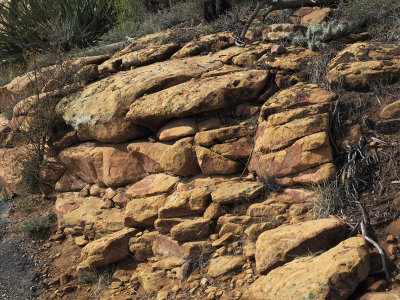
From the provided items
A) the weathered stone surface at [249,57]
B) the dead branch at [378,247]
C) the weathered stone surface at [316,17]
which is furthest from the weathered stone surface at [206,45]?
the dead branch at [378,247]

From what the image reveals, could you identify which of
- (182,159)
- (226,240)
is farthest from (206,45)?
(226,240)

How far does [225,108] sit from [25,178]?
3290mm

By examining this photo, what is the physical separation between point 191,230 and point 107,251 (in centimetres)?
101

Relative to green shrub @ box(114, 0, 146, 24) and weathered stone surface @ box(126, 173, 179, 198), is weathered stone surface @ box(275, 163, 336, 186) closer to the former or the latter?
weathered stone surface @ box(126, 173, 179, 198)

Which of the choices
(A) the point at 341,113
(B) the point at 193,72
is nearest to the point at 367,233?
(A) the point at 341,113

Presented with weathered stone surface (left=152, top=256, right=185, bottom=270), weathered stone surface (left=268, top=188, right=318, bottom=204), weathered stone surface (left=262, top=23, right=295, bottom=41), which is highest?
weathered stone surface (left=262, top=23, right=295, bottom=41)

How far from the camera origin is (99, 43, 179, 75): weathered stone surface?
6398 mm

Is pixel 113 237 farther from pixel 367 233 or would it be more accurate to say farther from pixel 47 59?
pixel 47 59

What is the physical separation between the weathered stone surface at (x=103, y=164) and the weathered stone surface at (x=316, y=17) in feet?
9.80

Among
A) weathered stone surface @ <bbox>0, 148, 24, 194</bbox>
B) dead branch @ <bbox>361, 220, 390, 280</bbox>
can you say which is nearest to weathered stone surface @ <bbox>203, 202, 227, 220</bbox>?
dead branch @ <bbox>361, 220, 390, 280</bbox>

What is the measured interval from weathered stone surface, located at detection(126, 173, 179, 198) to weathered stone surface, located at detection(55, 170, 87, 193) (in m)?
1.10

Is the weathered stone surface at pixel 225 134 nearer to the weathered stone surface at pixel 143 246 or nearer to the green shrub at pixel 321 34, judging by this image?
the weathered stone surface at pixel 143 246

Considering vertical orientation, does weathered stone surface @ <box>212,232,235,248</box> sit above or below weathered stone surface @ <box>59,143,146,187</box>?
below

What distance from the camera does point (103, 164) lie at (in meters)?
5.61
